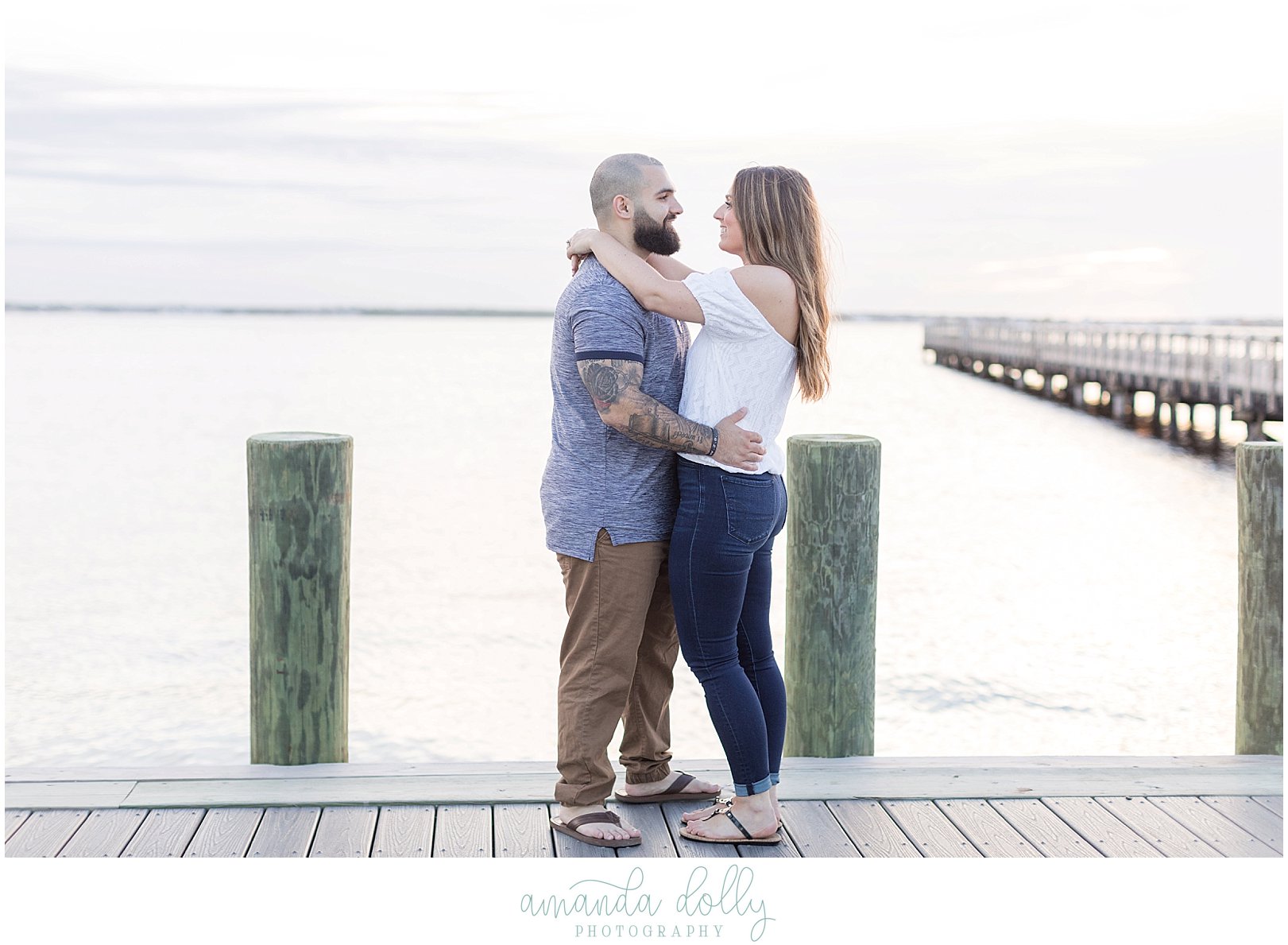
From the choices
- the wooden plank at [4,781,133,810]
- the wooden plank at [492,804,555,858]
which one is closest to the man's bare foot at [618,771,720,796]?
A: the wooden plank at [492,804,555,858]

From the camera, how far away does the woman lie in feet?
9.51

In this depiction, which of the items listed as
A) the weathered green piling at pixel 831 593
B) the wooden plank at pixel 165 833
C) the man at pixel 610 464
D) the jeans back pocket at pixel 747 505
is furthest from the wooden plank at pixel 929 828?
the wooden plank at pixel 165 833

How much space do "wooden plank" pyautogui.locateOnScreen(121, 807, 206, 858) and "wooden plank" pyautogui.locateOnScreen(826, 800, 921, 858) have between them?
1718 mm

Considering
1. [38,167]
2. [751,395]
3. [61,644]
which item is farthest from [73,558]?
[38,167]

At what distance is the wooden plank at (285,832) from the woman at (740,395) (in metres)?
1.01

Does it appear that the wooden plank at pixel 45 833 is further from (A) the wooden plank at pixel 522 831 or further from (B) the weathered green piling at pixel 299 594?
(A) the wooden plank at pixel 522 831

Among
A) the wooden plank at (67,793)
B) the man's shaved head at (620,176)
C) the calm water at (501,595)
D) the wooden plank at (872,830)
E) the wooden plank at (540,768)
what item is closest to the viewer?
the man's shaved head at (620,176)

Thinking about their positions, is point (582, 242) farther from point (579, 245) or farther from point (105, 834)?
point (105, 834)

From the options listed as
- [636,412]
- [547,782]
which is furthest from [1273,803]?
[636,412]

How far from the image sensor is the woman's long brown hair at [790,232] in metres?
2.90

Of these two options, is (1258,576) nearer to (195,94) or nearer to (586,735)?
(586,735)

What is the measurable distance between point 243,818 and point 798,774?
5.19ft

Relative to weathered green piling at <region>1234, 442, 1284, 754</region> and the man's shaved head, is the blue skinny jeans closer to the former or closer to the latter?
the man's shaved head

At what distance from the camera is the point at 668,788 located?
3.43 meters
